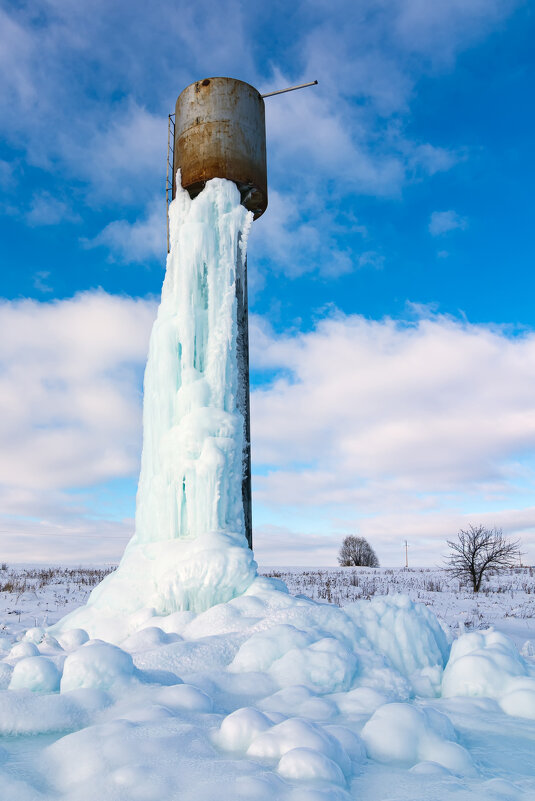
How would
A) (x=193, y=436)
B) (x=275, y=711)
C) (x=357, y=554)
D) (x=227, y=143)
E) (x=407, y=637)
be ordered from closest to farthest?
(x=275, y=711) < (x=407, y=637) < (x=193, y=436) < (x=227, y=143) < (x=357, y=554)

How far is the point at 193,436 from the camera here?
23.4ft

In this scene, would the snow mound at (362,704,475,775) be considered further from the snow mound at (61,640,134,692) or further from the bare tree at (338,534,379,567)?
the bare tree at (338,534,379,567)

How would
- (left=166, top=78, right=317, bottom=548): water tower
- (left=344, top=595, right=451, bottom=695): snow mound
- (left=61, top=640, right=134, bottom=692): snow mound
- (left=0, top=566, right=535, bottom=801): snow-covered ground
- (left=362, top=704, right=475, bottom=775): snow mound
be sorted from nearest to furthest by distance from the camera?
(left=0, top=566, right=535, bottom=801): snow-covered ground
(left=362, top=704, right=475, bottom=775): snow mound
(left=61, top=640, right=134, bottom=692): snow mound
(left=344, top=595, right=451, bottom=695): snow mound
(left=166, top=78, right=317, bottom=548): water tower

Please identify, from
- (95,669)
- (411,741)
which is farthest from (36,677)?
(411,741)

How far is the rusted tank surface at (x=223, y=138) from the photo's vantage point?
8.22 meters

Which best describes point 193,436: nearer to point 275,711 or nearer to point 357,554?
point 275,711

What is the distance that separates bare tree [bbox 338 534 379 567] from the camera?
1510 inches

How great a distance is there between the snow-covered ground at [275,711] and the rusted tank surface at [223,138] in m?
5.83

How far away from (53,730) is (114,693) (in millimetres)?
415

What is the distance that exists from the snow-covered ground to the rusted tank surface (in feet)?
19.1

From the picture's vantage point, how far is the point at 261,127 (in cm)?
868

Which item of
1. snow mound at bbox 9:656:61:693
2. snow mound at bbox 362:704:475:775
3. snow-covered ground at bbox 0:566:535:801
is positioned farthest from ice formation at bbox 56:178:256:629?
snow mound at bbox 362:704:475:775

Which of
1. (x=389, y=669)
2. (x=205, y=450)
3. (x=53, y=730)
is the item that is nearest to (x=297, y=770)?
(x=53, y=730)

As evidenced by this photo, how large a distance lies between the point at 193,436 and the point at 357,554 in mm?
33935
